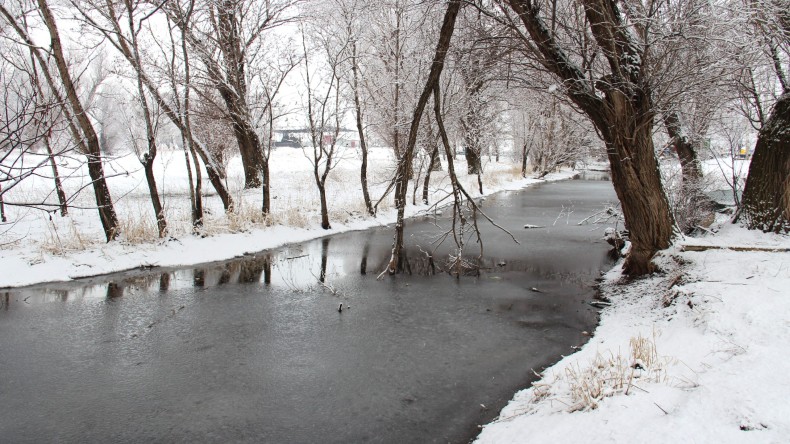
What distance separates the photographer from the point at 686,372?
13.1 ft

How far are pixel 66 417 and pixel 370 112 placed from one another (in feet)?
51.3

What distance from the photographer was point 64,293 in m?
7.82

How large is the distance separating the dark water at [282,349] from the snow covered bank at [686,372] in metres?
0.54

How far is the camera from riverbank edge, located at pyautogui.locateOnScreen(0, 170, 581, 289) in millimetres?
8414

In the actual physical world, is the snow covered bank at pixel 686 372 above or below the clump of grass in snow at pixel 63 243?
below

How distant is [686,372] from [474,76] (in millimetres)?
6308

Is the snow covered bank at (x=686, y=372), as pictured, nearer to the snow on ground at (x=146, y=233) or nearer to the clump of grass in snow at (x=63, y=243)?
the snow on ground at (x=146, y=233)

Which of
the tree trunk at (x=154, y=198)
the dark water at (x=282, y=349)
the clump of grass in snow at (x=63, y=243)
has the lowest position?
the dark water at (x=282, y=349)

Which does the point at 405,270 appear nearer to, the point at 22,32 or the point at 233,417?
the point at 233,417

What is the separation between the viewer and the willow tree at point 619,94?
6.58 m

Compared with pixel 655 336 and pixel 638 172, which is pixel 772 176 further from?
pixel 655 336

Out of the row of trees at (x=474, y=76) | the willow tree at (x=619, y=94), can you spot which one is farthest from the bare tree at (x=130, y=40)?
the willow tree at (x=619, y=94)

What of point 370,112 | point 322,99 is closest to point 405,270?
point 322,99

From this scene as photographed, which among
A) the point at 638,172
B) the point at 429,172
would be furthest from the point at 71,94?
the point at 429,172
